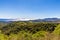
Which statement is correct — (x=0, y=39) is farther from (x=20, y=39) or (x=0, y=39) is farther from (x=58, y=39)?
(x=58, y=39)

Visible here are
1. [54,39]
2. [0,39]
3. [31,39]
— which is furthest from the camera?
[0,39]

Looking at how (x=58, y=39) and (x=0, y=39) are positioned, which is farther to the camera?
(x=0, y=39)

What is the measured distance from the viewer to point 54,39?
6.12 meters

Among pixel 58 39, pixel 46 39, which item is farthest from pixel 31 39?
pixel 58 39

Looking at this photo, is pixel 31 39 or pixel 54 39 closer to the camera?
pixel 54 39

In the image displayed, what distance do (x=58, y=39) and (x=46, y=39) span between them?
1.59 feet

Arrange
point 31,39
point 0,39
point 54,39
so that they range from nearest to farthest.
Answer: point 54,39 < point 31,39 < point 0,39

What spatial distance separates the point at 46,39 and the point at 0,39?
2580 mm

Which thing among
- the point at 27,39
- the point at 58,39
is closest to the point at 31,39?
the point at 27,39

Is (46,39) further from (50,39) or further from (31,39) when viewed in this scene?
(31,39)

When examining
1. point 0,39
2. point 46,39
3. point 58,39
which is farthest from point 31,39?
point 0,39

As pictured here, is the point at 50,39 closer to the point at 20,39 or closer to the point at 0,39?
the point at 20,39

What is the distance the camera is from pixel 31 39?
260 inches

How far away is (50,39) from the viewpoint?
20.4 ft
